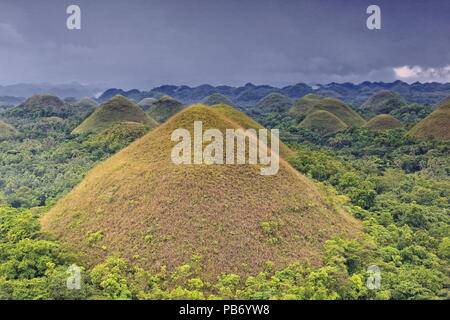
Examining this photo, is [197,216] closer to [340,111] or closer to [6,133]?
[6,133]

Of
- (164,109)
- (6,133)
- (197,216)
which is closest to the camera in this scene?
(197,216)

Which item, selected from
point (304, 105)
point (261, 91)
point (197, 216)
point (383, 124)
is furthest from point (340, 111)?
point (261, 91)

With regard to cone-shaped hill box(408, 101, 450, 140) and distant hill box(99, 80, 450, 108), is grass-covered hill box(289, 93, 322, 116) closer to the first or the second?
→ cone-shaped hill box(408, 101, 450, 140)

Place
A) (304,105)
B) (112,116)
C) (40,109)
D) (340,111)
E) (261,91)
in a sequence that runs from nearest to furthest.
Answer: (112,116) → (340,111) → (40,109) → (304,105) → (261,91)

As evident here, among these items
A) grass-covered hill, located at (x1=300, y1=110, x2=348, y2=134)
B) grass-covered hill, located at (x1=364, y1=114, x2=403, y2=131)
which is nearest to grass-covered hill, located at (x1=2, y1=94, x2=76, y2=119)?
grass-covered hill, located at (x1=300, y1=110, x2=348, y2=134)

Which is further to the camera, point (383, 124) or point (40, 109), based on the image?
point (40, 109)
